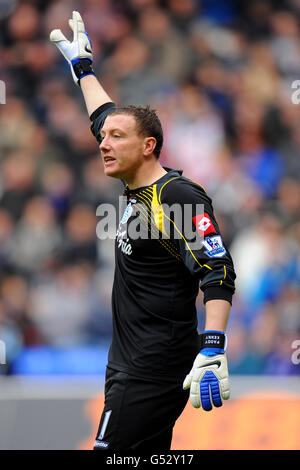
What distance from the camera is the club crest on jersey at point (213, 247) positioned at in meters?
3.33

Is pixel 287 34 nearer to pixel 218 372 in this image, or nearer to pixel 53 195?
pixel 53 195

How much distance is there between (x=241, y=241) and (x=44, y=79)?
2741 mm

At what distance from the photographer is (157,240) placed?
11.5ft

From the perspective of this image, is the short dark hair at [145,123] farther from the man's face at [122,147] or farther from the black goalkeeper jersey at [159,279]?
the black goalkeeper jersey at [159,279]

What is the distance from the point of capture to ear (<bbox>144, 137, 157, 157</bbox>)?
12.3 ft

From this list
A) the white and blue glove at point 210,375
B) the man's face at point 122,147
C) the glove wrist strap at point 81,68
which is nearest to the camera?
the white and blue glove at point 210,375

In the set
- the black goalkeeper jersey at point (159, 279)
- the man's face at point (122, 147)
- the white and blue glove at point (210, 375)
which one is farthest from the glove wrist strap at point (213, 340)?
the man's face at point (122, 147)

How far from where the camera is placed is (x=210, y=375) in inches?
125

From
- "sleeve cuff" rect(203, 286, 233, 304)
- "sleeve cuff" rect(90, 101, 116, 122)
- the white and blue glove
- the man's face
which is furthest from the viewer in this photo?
"sleeve cuff" rect(90, 101, 116, 122)

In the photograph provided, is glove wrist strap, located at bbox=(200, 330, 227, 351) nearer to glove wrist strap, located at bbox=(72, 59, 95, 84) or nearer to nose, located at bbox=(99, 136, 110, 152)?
nose, located at bbox=(99, 136, 110, 152)

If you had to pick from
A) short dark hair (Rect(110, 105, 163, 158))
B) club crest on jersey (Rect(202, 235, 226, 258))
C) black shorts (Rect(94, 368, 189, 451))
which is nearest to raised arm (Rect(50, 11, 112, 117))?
short dark hair (Rect(110, 105, 163, 158))

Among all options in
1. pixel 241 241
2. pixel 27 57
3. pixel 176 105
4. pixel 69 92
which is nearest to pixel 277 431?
pixel 241 241

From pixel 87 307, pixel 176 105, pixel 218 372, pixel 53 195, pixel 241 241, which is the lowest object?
pixel 218 372

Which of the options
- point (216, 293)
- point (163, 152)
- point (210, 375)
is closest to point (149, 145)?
point (216, 293)
